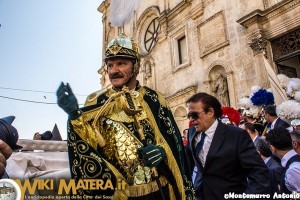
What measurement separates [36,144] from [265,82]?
813 cm

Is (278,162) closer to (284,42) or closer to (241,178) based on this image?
(241,178)

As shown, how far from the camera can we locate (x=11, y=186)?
57.2 inches

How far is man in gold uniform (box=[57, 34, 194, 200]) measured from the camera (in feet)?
6.51

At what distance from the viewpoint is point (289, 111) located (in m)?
4.99

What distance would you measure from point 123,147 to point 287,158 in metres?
2.16

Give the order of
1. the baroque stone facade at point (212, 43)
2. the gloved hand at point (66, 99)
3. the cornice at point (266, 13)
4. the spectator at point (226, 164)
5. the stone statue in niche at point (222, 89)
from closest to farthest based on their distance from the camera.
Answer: the gloved hand at point (66, 99) < the spectator at point (226, 164) < the cornice at point (266, 13) < the baroque stone facade at point (212, 43) < the stone statue in niche at point (222, 89)

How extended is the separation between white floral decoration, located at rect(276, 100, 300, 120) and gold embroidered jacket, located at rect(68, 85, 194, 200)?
3484 mm

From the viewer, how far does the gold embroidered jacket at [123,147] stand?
2.00 metres

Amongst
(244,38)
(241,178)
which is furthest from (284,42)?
(241,178)

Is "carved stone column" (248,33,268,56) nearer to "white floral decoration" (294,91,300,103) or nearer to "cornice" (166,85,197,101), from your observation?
"cornice" (166,85,197,101)

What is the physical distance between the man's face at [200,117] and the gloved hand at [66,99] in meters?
1.35

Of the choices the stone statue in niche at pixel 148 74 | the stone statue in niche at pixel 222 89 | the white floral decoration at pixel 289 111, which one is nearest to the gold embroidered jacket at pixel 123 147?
the white floral decoration at pixel 289 111

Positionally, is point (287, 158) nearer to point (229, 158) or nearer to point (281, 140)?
point (281, 140)

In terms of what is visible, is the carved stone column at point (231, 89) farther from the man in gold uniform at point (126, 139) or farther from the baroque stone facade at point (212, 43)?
the man in gold uniform at point (126, 139)
